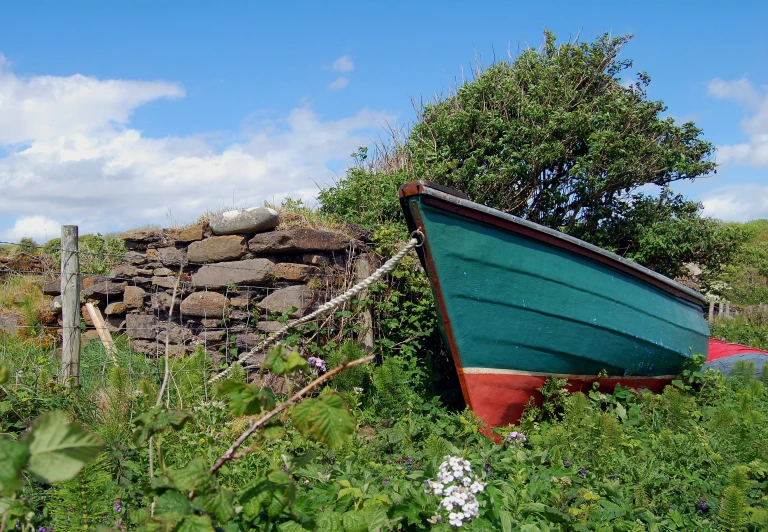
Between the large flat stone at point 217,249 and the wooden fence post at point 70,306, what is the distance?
58.6 inches

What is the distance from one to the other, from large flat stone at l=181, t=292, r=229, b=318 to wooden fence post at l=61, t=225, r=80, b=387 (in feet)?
4.33

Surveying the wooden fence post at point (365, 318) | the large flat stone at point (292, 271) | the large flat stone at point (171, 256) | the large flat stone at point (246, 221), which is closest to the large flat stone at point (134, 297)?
the large flat stone at point (171, 256)

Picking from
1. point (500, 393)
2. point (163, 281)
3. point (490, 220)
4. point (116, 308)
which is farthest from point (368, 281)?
point (116, 308)

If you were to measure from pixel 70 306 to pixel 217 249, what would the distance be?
1672 mm

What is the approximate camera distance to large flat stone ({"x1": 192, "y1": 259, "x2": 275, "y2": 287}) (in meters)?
5.62

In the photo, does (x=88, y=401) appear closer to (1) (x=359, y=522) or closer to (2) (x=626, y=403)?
(1) (x=359, y=522)

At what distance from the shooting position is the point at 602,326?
5105mm

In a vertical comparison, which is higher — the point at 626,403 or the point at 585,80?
the point at 585,80

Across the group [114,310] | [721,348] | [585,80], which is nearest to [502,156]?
[585,80]

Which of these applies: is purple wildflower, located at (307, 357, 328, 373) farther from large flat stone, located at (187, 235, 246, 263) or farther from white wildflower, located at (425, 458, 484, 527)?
white wildflower, located at (425, 458, 484, 527)

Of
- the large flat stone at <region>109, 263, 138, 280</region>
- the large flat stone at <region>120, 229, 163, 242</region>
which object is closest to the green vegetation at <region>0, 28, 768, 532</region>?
the large flat stone at <region>109, 263, 138, 280</region>

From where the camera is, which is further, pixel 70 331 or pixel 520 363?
pixel 520 363

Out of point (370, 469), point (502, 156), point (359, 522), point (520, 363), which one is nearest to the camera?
point (359, 522)

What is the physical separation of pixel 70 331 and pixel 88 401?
618mm
